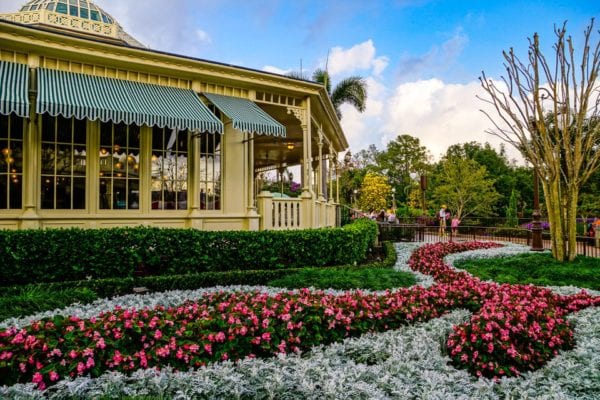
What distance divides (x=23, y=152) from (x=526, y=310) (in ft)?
25.8

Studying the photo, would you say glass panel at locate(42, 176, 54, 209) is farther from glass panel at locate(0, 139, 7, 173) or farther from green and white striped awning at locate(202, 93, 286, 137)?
green and white striped awning at locate(202, 93, 286, 137)

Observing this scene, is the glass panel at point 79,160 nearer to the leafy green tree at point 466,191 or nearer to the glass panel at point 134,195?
the glass panel at point 134,195

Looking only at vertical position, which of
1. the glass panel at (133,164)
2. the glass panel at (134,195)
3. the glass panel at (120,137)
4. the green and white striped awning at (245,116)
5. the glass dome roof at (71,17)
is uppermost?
the glass dome roof at (71,17)

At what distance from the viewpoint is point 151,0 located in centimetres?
1066

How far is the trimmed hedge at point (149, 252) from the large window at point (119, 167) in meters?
1.62

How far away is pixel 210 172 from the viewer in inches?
329

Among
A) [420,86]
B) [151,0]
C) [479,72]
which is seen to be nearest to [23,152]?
[151,0]

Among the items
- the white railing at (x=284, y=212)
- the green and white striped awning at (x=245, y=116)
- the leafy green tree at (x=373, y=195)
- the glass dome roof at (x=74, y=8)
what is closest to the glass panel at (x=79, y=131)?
the green and white striped awning at (x=245, y=116)

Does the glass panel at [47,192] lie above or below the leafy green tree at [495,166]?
below

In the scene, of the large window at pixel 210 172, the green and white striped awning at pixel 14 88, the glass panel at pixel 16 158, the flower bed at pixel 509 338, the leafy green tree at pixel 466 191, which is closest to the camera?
the flower bed at pixel 509 338

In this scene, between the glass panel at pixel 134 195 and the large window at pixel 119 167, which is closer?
the large window at pixel 119 167

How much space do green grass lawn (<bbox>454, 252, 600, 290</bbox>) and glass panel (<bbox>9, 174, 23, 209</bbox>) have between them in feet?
26.8

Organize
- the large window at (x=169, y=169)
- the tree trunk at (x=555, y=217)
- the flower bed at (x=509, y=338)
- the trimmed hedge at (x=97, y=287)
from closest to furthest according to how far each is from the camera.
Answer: the flower bed at (x=509, y=338) → the trimmed hedge at (x=97, y=287) → the large window at (x=169, y=169) → the tree trunk at (x=555, y=217)

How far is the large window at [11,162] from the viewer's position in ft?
21.7
